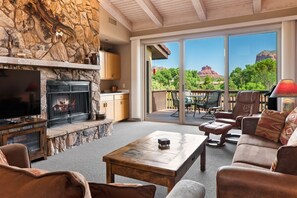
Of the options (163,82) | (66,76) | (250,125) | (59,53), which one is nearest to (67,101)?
(66,76)

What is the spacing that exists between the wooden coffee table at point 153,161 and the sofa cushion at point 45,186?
128cm

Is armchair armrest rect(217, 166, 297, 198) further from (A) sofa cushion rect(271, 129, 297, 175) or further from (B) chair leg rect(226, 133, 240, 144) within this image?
(B) chair leg rect(226, 133, 240, 144)

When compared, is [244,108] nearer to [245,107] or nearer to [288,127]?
[245,107]

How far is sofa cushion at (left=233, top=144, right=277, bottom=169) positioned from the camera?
189cm

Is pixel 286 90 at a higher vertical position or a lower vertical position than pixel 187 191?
higher

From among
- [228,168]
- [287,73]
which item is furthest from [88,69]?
[287,73]

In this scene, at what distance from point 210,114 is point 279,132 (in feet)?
12.2

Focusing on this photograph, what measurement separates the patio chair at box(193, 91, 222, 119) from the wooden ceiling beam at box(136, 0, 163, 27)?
243 centimetres

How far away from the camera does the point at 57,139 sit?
359 centimetres

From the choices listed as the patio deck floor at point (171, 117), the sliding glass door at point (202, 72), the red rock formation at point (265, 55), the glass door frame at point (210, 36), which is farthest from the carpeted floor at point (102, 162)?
the red rock formation at point (265, 55)

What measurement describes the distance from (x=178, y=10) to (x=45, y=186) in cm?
585

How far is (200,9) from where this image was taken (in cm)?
522

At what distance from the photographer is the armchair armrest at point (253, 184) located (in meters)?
1.22

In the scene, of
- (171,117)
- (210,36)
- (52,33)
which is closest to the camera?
Result: (52,33)
